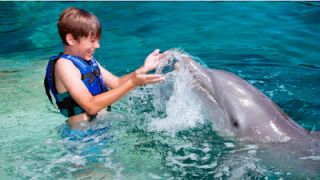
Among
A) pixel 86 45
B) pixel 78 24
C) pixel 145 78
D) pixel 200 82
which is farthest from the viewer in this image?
pixel 200 82

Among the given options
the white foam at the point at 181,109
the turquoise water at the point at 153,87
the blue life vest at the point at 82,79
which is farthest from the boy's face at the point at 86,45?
the white foam at the point at 181,109

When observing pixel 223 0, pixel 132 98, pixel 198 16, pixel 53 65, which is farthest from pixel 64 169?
pixel 223 0

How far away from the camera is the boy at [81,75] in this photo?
16.6ft

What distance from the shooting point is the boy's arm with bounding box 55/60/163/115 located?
496 cm

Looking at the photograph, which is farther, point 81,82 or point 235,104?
point 235,104

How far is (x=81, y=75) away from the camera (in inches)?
213

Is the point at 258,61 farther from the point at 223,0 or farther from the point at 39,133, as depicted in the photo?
the point at 223,0

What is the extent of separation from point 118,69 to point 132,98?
74.7 inches

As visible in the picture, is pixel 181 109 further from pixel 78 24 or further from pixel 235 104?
pixel 78 24

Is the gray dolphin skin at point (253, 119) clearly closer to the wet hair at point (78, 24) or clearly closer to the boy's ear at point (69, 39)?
the wet hair at point (78, 24)

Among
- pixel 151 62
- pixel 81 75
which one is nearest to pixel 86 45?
pixel 81 75

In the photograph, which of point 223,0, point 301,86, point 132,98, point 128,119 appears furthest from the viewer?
point 223,0

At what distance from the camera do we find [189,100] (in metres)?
6.05

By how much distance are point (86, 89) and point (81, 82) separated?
9 cm
